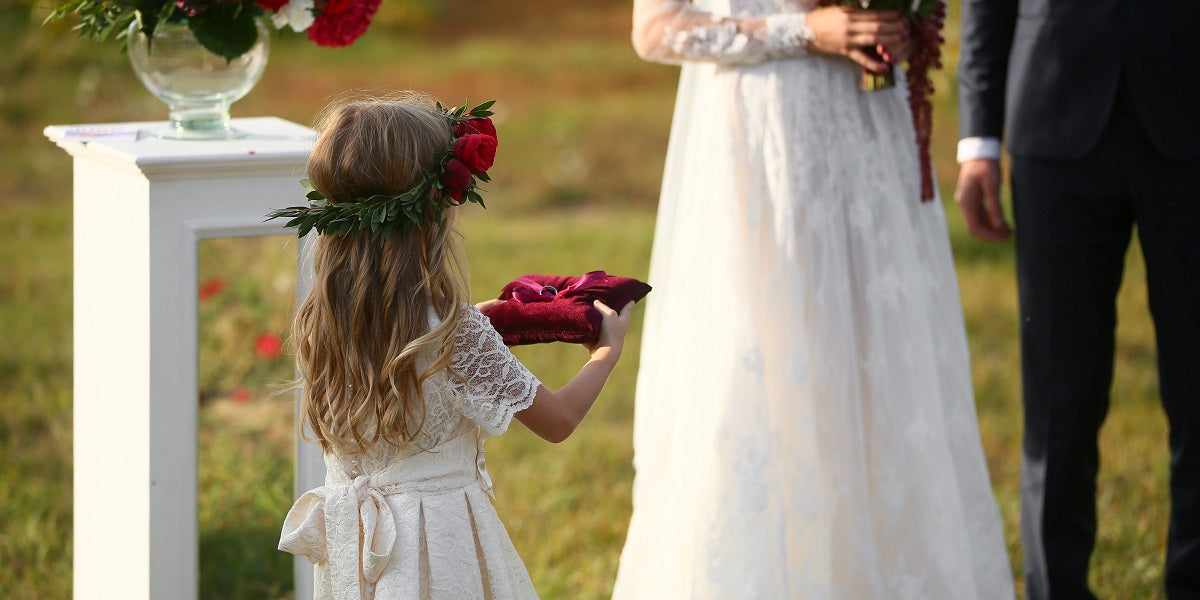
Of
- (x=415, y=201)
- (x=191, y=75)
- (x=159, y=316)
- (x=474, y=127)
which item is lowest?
(x=159, y=316)

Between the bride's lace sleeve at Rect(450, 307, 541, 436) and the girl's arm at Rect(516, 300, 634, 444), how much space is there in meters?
0.04

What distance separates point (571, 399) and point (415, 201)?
1.33 feet

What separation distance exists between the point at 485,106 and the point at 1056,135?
1.32 metres

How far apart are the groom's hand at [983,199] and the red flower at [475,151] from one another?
138 cm

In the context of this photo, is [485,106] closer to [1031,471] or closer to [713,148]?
[713,148]

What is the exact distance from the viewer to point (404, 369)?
202cm

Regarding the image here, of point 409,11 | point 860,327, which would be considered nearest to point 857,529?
point 860,327

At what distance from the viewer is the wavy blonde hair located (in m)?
2.00

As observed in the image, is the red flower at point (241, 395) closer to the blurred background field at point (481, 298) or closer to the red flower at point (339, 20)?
the blurred background field at point (481, 298)

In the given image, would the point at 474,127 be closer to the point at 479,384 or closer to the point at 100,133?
the point at 479,384

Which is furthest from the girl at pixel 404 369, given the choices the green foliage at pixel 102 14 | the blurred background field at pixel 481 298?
the green foliage at pixel 102 14

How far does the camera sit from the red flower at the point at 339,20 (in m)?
2.66

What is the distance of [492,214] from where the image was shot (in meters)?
7.78

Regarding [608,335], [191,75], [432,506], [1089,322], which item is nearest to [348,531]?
[432,506]
